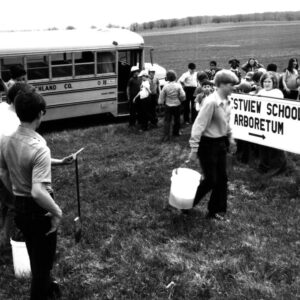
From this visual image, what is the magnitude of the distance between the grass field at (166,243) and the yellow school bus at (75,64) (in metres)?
4.79

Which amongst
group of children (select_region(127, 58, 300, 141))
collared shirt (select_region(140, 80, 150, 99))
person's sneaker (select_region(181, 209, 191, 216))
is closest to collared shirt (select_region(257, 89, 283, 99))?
group of children (select_region(127, 58, 300, 141))

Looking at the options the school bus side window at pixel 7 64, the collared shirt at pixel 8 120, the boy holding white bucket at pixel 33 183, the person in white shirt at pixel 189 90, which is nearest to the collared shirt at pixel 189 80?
the person in white shirt at pixel 189 90

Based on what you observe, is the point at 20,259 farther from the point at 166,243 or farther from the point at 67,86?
the point at 67,86

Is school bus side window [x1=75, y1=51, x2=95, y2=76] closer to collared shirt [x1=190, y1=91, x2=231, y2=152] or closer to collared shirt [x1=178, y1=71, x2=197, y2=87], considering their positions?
collared shirt [x1=178, y1=71, x2=197, y2=87]

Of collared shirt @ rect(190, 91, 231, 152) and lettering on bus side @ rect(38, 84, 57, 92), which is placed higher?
collared shirt @ rect(190, 91, 231, 152)

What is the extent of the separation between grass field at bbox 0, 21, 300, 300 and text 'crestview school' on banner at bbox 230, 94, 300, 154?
604 millimetres

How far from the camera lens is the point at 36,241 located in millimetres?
4094

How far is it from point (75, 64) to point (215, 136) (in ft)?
28.8

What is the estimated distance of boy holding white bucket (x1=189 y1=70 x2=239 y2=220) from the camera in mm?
6238

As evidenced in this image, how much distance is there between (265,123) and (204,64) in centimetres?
3411

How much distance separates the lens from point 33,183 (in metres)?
3.79

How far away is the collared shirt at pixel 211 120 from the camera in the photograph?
6.23 m

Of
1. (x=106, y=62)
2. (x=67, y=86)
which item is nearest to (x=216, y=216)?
(x=67, y=86)

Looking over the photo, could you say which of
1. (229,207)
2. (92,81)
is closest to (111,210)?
(229,207)
